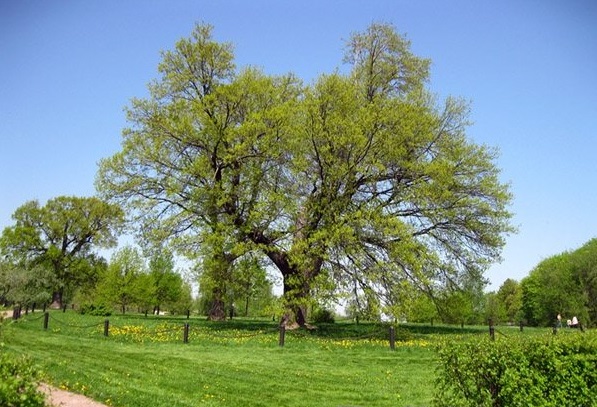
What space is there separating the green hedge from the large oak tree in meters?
13.5

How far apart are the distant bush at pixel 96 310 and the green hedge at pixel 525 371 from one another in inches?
1390

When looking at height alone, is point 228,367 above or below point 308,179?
below

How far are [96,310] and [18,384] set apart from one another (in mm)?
37037

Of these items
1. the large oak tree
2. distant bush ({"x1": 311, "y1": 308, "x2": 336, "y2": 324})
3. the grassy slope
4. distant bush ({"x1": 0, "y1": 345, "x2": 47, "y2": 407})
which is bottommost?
the grassy slope

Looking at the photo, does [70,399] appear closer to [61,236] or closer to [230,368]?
[230,368]

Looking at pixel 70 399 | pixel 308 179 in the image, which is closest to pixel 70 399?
pixel 70 399

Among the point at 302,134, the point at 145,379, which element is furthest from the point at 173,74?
the point at 145,379

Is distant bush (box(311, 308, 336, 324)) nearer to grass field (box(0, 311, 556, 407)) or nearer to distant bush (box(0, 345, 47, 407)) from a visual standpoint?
grass field (box(0, 311, 556, 407))

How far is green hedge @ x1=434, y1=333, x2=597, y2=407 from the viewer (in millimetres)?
7281

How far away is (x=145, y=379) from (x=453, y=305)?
19.3 m

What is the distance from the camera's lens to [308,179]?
24375mm

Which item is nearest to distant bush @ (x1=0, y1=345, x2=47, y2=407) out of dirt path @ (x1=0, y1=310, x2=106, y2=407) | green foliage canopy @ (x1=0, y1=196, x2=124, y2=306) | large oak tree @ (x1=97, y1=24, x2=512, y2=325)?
dirt path @ (x1=0, y1=310, x2=106, y2=407)

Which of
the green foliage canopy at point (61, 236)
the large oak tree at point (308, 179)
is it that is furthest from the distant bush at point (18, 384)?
the green foliage canopy at point (61, 236)

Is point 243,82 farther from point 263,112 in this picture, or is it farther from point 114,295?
point 114,295
